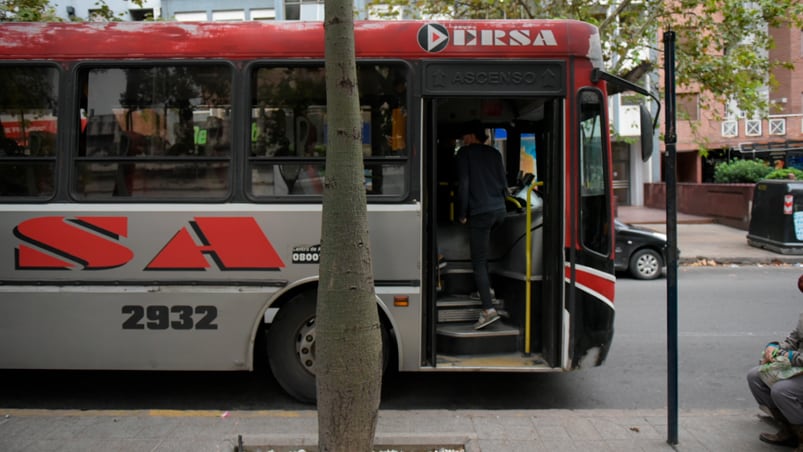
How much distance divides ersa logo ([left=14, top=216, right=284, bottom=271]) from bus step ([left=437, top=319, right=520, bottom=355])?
1.51 metres

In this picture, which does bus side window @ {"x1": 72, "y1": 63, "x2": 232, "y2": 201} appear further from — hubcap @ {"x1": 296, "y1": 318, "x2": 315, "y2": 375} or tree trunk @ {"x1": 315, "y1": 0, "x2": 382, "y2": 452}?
tree trunk @ {"x1": 315, "y1": 0, "x2": 382, "y2": 452}

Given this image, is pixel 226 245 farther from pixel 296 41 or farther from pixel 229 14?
pixel 229 14

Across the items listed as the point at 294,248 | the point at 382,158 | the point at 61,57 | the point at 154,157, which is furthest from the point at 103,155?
the point at 382,158

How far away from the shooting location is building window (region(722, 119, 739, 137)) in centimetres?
3095

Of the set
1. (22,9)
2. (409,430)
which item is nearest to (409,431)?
(409,430)

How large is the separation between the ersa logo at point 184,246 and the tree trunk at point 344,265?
1779 millimetres

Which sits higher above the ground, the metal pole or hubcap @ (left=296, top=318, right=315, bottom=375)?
the metal pole

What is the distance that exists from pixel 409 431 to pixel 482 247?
1788 mm

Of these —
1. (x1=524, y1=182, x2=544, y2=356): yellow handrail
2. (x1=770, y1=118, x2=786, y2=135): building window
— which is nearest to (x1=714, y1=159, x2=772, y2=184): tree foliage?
(x1=770, y1=118, x2=786, y2=135): building window

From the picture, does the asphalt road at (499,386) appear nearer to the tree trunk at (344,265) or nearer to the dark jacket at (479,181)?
the dark jacket at (479,181)

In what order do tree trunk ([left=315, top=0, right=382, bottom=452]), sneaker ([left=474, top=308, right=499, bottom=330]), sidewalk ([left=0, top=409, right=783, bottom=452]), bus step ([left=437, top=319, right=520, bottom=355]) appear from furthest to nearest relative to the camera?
sneaker ([left=474, top=308, right=499, bottom=330]) < bus step ([left=437, top=319, right=520, bottom=355]) < sidewalk ([left=0, top=409, right=783, bottom=452]) < tree trunk ([left=315, top=0, right=382, bottom=452])

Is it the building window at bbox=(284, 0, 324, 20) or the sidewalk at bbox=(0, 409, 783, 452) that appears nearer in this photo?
the sidewalk at bbox=(0, 409, 783, 452)

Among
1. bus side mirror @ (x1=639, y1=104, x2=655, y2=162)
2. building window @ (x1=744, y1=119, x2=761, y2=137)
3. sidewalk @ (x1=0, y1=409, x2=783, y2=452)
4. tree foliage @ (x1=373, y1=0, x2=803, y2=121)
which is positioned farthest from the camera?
building window @ (x1=744, y1=119, x2=761, y2=137)

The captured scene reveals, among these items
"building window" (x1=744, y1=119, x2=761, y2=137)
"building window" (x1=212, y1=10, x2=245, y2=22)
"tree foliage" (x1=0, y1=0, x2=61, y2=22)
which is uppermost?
"building window" (x1=212, y1=10, x2=245, y2=22)
